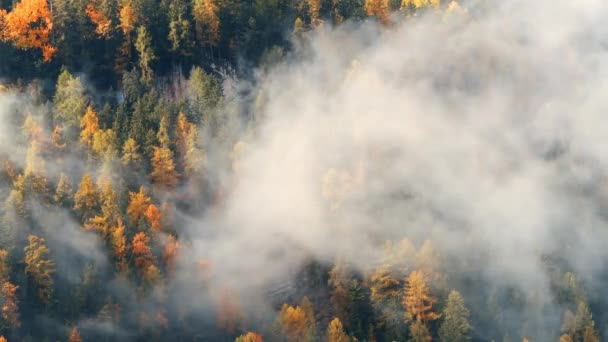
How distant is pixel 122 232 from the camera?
12356 centimetres

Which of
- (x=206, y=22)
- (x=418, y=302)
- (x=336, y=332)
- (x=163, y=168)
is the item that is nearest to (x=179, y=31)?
(x=206, y=22)

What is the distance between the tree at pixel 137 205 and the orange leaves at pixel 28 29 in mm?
24294

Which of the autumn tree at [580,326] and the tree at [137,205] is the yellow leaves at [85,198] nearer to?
the tree at [137,205]

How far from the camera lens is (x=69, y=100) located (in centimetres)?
13675

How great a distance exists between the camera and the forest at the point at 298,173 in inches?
4877

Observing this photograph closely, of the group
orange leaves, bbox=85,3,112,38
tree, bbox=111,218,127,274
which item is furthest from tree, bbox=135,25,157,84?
tree, bbox=111,218,127,274

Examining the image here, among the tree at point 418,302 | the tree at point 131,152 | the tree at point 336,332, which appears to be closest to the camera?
the tree at point 336,332

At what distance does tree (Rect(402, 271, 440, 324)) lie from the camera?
12538 cm

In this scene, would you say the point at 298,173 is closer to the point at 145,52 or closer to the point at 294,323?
the point at 145,52

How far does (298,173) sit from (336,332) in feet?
77.0

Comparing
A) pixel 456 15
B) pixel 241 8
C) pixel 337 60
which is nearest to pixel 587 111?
pixel 456 15

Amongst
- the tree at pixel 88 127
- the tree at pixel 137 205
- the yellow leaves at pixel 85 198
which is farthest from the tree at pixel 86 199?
the tree at pixel 88 127

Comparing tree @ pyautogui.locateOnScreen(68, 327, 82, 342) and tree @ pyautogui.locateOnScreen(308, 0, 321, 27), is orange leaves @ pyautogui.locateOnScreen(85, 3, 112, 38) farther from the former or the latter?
tree @ pyautogui.locateOnScreen(68, 327, 82, 342)

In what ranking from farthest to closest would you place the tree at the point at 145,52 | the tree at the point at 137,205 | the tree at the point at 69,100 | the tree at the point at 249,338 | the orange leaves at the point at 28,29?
the tree at the point at 145,52, the orange leaves at the point at 28,29, the tree at the point at 69,100, the tree at the point at 137,205, the tree at the point at 249,338
